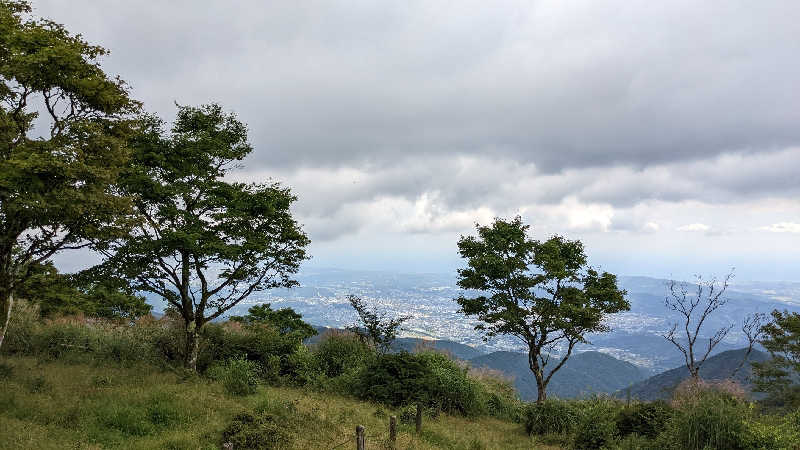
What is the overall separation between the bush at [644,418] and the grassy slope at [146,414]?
14.4 feet

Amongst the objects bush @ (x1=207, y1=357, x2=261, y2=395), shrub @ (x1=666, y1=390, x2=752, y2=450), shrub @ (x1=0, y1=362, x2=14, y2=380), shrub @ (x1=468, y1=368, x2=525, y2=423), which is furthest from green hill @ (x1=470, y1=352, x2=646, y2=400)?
shrub @ (x1=0, y1=362, x2=14, y2=380)

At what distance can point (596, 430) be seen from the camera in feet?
57.9

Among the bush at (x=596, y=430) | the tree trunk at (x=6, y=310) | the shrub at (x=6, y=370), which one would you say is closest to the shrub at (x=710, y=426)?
the bush at (x=596, y=430)

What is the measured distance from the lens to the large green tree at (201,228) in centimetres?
1711

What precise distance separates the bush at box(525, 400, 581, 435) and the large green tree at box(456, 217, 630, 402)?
3.09 m

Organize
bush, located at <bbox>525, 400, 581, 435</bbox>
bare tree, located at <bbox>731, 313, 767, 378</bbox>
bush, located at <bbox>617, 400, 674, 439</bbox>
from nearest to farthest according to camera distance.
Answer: bush, located at <bbox>617, 400, 674, 439</bbox>, bush, located at <bbox>525, 400, 581, 435</bbox>, bare tree, located at <bbox>731, 313, 767, 378</bbox>

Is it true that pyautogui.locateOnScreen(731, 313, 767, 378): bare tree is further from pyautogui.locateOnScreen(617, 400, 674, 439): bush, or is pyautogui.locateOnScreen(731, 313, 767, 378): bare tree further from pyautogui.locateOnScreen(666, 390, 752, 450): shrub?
pyautogui.locateOnScreen(666, 390, 752, 450): shrub

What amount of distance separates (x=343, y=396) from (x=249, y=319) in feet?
29.6

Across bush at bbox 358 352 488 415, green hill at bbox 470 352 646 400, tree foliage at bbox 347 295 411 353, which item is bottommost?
green hill at bbox 470 352 646 400

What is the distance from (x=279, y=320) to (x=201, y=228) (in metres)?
11.1

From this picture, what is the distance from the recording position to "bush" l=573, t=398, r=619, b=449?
17219 mm

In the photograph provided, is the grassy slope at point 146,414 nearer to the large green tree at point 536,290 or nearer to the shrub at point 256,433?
the shrub at point 256,433

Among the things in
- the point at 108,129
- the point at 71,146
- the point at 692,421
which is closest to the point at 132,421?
the point at 71,146

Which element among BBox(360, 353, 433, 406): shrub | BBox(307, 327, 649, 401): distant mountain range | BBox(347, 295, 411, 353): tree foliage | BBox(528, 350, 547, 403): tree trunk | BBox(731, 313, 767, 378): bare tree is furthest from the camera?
BBox(307, 327, 649, 401): distant mountain range
